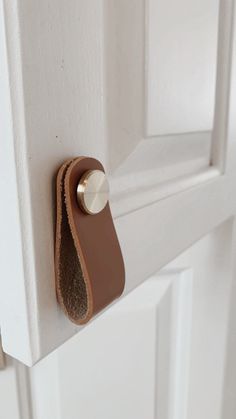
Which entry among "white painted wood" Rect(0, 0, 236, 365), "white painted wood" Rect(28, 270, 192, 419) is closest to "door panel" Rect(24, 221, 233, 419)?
"white painted wood" Rect(28, 270, 192, 419)

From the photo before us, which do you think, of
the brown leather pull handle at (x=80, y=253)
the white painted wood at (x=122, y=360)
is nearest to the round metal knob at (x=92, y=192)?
the brown leather pull handle at (x=80, y=253)

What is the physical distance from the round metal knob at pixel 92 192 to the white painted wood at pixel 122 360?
0.25m

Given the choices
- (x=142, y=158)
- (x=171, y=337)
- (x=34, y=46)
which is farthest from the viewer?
(x=171, y=337)

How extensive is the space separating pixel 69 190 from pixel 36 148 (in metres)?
0.03

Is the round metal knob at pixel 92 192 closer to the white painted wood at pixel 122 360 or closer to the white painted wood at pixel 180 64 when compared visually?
the white painted wood at pixel 180 64

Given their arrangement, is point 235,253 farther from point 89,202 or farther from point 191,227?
point 89,202

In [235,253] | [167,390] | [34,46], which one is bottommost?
[167,390]

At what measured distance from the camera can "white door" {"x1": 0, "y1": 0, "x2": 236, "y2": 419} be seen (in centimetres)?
18

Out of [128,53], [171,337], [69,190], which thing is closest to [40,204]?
[69,190]

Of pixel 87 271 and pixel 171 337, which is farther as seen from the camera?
pixel 171 337

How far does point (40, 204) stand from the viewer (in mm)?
185

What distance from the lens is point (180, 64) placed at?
298 millimetres

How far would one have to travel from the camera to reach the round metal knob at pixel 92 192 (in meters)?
0.19

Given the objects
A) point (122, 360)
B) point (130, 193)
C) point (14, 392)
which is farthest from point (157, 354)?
point (130, 193)
